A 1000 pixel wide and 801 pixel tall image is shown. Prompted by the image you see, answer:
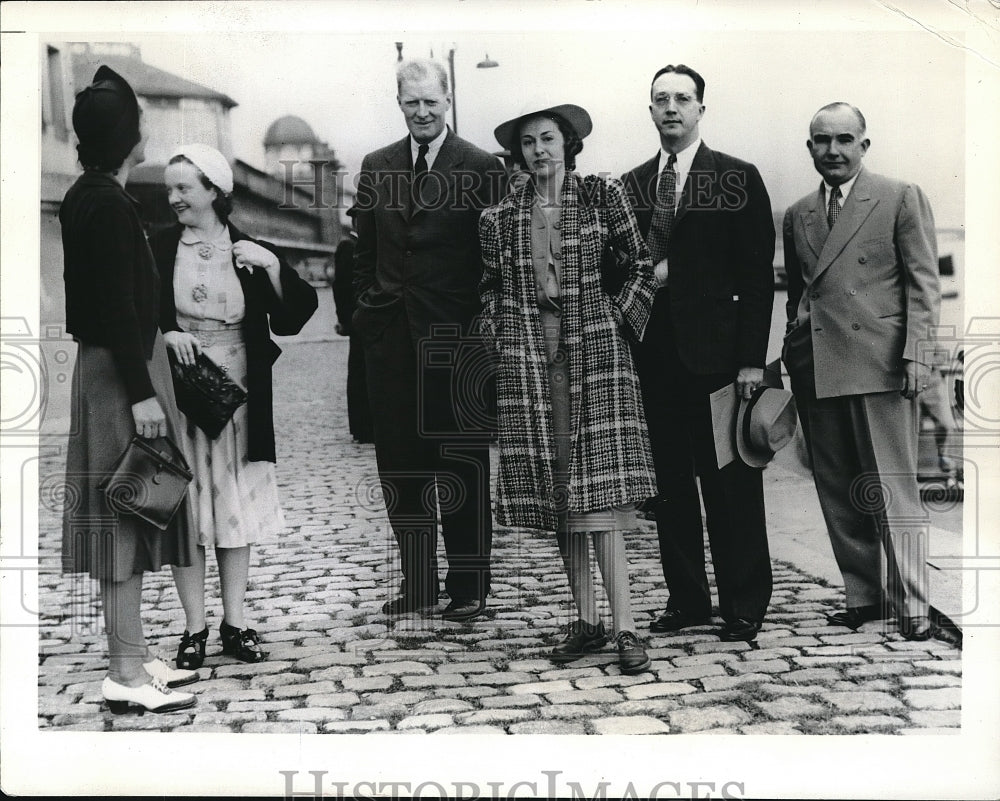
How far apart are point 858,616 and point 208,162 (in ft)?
12.5

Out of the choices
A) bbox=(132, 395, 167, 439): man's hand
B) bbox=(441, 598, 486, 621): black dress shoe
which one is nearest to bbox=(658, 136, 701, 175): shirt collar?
bbox=(441, 598, 486, 621): black dress shoe

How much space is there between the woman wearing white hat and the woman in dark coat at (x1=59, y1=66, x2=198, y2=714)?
95 millimetres

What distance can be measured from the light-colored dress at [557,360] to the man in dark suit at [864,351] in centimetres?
109

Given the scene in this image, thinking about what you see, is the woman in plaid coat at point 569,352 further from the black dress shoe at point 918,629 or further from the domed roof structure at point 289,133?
the black dress shoe at point 918,629

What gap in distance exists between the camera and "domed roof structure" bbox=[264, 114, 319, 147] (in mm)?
6285

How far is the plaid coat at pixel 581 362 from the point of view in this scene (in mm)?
6047

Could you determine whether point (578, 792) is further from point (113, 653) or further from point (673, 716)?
point (113, 653)

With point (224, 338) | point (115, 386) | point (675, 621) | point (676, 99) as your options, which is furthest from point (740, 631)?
point (115, 386)

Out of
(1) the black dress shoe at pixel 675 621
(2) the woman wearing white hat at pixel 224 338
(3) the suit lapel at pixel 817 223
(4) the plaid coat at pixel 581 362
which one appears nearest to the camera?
(4) the plaid coat at pixel 581 362

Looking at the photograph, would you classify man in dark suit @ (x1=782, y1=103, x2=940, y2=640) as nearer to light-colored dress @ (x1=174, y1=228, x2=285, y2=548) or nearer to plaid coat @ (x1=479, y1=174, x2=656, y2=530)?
plaid coat @ (x1=479, y1=174, x2=656, y2=530)

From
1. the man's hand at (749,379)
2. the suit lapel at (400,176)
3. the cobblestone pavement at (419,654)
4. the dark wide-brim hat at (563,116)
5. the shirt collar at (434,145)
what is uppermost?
the dark wide-brim hat at (563,116)

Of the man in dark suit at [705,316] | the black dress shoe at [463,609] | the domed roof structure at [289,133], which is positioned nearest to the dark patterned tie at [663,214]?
the man in dark suit at [705,316]

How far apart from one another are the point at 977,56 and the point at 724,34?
46.4 inches

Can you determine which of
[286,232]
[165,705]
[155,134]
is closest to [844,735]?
[165,705]
